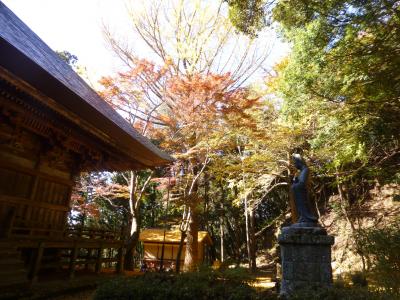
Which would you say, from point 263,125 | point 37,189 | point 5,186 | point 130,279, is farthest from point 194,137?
point 130,279

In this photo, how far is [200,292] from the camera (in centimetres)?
A: 396

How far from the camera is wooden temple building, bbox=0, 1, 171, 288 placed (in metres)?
4.70

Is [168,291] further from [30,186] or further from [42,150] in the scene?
[42,150]

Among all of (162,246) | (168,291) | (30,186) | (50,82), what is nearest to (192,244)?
(162,246)

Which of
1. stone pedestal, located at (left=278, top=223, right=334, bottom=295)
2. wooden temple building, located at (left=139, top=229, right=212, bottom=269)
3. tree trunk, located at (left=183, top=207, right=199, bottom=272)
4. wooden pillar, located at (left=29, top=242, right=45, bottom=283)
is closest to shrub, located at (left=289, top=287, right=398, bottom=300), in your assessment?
stone pedestal, located at (left=278, top=223, right=334, bottom=295)

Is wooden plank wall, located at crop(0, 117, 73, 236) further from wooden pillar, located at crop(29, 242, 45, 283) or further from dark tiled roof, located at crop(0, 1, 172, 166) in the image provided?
dark tiled roof, located at crop(0, 1, 172, 166)

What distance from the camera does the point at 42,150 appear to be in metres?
7.22

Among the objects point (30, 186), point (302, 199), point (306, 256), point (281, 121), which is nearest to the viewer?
point (306, 256)

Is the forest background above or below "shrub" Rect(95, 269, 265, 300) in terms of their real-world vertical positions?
above

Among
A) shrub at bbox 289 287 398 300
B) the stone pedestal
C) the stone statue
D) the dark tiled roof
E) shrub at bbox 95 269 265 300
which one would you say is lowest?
shrub at bbox 95 269 265 300

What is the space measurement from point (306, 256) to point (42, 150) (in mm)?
6393

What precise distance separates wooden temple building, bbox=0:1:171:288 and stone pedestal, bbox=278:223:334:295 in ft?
13.3

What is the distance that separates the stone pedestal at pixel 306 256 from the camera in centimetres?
539

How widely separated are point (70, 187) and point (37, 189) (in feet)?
4.10
